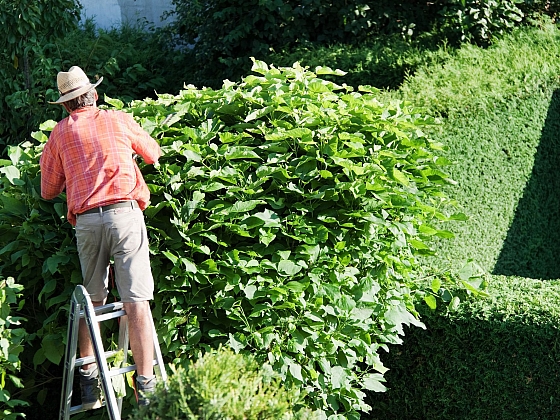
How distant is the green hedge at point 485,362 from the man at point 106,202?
1.89 metres

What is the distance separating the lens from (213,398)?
104 inches

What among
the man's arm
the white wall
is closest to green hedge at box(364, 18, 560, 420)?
the man's arm

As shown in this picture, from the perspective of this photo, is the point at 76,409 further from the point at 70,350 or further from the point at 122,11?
the point at 122,11

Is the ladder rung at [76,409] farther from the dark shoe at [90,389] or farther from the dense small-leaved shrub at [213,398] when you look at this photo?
the dense small-leaved shrub at [213,398]

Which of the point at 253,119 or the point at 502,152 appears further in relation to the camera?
the point at 502,152

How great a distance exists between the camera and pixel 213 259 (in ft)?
12.9

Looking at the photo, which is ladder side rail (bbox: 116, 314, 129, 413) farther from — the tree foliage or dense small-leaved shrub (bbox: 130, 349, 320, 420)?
the tree foliage

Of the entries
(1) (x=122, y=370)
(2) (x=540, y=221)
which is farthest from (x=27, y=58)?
(2) (x=540, y=221)

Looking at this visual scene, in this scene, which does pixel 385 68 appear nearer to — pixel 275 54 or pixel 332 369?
pixel 275 54

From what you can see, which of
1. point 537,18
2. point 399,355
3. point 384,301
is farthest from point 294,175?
point 537,18

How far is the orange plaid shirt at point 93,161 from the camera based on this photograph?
363 cm

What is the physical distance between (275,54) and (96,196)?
4.74 m

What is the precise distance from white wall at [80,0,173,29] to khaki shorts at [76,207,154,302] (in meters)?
6.22

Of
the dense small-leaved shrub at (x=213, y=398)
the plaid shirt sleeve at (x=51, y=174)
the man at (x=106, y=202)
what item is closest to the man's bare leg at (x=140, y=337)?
the man at (x=106, y=202)
